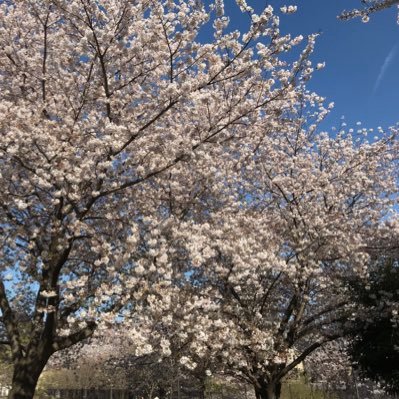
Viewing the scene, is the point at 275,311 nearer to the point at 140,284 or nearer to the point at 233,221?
the point at 233,221

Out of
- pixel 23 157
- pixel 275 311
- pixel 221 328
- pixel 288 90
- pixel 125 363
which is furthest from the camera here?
pixel 125 363

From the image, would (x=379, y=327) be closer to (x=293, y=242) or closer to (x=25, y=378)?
(x=293, y=242)

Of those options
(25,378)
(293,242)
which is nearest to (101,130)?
(25,378)

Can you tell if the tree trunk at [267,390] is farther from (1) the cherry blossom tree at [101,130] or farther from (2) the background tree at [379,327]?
(1) the cherry blossom tree at [101,130]

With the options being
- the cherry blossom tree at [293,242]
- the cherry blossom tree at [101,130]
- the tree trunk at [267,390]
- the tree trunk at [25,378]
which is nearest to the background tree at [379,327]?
the cherry blossom tree at [293,242]

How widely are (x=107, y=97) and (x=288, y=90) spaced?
3.79 m

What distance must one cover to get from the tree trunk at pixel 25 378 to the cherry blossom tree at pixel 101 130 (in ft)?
0.07

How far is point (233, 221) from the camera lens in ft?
38.6

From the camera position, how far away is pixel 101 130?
8.90 metres

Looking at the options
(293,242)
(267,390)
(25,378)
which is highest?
(293,242)

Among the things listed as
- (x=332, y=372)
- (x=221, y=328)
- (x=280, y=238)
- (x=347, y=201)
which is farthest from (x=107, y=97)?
(x=332, y=372)

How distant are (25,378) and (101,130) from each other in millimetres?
5507

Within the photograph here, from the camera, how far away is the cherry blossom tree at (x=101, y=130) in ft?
27.4

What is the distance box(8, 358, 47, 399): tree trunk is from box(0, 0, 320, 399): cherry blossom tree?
0.02m
